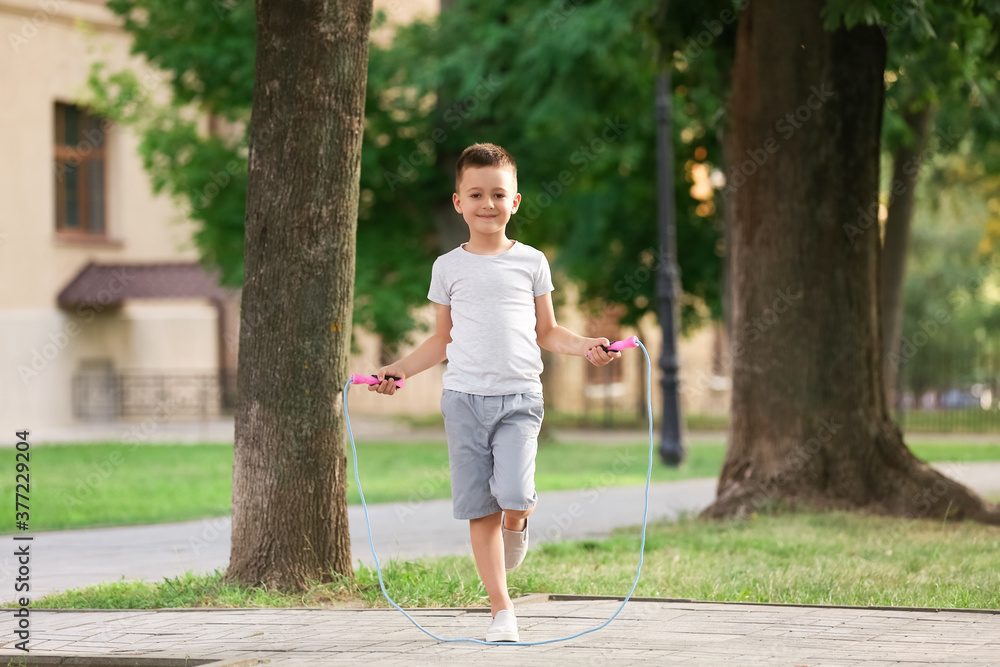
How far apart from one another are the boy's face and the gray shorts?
2.22ft

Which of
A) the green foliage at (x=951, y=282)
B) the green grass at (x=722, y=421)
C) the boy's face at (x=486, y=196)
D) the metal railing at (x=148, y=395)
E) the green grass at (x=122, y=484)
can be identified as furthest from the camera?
the green foliage at (x=951, y=282)

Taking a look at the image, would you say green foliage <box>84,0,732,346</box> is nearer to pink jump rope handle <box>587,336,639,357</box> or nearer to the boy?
the boy

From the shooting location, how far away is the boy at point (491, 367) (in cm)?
501

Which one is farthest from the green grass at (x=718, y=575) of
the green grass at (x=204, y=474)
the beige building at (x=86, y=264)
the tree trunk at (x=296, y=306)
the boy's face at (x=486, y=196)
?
the beige building at (x=86, y=264)

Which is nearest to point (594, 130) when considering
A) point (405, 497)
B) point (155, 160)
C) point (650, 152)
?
point (650, 152)

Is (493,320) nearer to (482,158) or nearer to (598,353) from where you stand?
(598,353)

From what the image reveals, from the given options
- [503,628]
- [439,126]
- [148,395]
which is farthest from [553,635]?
[148,395]

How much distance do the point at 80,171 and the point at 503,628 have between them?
85.3ft

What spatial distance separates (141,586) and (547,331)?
3.01m

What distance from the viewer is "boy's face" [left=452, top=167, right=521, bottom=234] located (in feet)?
16.4

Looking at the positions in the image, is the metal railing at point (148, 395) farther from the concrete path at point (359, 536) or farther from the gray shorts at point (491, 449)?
the gray shorts at point (491, 449)

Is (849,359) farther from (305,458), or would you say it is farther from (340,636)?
(340,636)

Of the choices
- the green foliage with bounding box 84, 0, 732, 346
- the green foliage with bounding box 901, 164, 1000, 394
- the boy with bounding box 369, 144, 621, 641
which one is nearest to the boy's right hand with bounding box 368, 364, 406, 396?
the boy with bounding box 369, 144, 621, 641

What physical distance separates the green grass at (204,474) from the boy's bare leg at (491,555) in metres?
6.76
